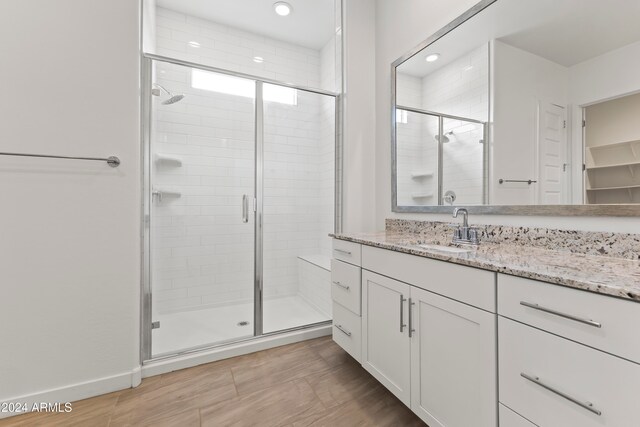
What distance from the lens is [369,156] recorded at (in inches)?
93.5

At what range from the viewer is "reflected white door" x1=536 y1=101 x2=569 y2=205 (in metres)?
1.23

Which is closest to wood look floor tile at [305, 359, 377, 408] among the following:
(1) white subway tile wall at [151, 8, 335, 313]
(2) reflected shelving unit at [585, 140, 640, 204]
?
(1) white subway tile wall at [151, 8, 335, 313]

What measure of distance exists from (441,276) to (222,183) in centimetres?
184

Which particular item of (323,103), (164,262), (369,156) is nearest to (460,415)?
(369,156)

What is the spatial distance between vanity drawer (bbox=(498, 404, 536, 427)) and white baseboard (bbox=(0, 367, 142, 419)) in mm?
1796

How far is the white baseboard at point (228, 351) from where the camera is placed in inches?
67.4

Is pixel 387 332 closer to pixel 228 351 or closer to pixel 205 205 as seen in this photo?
pixel 228 351

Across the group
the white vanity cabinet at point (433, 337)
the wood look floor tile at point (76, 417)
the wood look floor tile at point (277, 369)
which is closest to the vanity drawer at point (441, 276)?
the white vanity cabinet at point (433, 337)

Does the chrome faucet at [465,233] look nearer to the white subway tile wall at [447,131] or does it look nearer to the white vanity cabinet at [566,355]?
the white subway tile wall at [447,131]

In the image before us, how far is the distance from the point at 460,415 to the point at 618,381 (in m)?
0.55

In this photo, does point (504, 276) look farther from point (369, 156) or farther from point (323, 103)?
point (323, 103)

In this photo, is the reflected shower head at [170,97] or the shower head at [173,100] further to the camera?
the shower head at [173,100]

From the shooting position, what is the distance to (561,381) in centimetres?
77

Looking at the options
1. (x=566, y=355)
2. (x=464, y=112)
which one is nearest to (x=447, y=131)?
(x=464, y=112)
